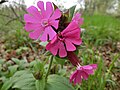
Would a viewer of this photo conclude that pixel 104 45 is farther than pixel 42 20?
Yes

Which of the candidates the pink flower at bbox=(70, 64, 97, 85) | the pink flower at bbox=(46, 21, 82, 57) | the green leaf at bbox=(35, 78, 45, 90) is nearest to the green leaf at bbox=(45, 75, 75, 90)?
the green leaf at bbox=(35, 78, 45, 90)

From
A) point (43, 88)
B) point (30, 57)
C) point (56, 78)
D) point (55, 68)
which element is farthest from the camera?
point (30, 57)

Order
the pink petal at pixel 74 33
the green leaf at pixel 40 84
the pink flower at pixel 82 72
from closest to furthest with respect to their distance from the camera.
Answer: the pink petal at pixel 74 33
the pink flower at pixel 82 72
the green leaf at pixel 40 84

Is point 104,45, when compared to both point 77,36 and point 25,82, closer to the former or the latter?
point 25,82

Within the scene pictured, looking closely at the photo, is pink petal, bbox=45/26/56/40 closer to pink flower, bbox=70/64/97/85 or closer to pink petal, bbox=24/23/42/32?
A: pink petal, bbox=24/23/42/32

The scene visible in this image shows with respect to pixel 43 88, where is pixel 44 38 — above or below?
above

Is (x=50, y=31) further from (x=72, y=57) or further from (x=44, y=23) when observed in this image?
(x=72, y=57)

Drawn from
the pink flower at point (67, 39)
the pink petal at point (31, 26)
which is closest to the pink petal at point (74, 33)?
the pink flower at point (67, 39)

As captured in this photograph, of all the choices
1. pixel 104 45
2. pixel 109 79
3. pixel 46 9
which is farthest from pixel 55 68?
pixel 104 45

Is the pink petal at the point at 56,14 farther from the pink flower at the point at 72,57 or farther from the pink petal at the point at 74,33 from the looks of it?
the pink flower at the point at 72,57
